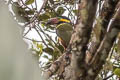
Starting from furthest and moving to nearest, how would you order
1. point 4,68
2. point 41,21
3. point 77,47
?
point 41,21
point 77,47
point 4,68

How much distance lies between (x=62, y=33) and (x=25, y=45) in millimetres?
1960

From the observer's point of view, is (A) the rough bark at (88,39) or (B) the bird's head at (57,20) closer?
(A) the rough bark at (88,39)

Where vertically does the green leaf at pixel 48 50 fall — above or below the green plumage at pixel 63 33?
below

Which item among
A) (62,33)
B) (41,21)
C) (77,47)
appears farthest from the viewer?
(62,33)

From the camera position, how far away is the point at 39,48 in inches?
96.2

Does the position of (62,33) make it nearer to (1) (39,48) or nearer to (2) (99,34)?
(1) (39,48)

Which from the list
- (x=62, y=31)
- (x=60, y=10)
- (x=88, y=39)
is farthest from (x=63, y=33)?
(x=88, y=39)

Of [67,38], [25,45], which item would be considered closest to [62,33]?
[67,38]

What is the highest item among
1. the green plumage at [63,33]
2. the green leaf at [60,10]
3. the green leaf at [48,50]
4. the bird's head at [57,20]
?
the green leaf at [60,10]

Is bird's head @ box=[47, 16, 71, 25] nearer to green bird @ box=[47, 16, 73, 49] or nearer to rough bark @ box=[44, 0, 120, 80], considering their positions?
green bird @ box=[47, 16, 73, 49]

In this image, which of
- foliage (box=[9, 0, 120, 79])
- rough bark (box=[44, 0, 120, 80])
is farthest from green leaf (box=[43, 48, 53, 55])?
rough bark (box=[44, 0, 120, 80])

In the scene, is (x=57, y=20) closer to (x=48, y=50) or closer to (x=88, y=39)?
(x=48, y=50)

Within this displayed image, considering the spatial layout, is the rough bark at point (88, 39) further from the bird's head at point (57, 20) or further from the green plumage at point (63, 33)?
the bird's head at point (57, 20)

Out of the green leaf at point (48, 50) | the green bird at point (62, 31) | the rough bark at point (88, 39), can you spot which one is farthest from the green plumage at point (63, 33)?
the rough bark at point (88, 39)
